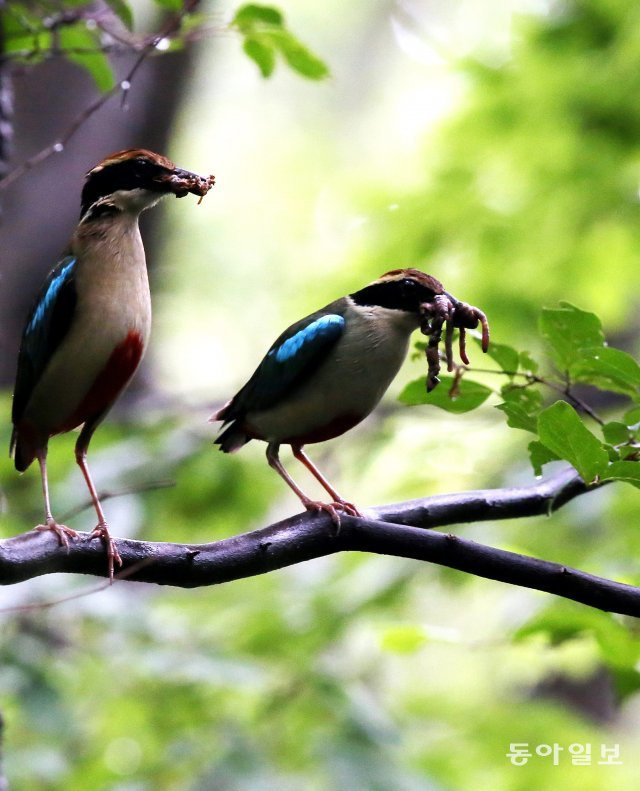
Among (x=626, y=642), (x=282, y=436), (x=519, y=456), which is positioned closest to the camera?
(x=282, y=436)

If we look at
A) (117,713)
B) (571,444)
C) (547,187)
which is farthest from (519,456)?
(571,444)

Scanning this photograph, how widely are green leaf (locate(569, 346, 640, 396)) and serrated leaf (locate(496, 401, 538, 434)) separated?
257 millimetres

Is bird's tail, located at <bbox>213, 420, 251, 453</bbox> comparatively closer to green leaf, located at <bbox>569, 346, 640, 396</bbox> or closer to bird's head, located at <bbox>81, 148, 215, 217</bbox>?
bird's head, located at <bbox>81, 148, 215, 217</bbox>

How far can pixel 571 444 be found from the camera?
246 centimetres

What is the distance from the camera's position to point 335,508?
9.80 ft

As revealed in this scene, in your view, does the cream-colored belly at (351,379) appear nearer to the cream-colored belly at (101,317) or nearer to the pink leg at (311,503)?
the pink leg at (311,503)

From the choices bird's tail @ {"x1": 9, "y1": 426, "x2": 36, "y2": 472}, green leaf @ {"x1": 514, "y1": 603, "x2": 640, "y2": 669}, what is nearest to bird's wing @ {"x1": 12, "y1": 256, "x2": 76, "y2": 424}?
bird's tail @ {"x1": 9, "y1": 426, "x2": 36, "y2": 472}

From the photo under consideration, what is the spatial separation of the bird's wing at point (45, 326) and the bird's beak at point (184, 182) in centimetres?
42

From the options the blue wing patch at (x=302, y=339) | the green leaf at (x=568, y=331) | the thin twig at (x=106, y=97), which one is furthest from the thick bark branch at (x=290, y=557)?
the thin twig at (x=106, y=97)

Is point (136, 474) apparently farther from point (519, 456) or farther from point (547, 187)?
point (547, 187)

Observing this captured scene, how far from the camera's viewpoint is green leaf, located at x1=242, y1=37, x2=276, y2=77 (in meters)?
3.65

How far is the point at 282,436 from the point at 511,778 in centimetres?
505

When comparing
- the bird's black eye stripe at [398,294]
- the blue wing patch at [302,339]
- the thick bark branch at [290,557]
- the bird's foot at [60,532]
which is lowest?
the thick bark branch at [290,557]

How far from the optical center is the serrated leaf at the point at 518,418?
2.57m
